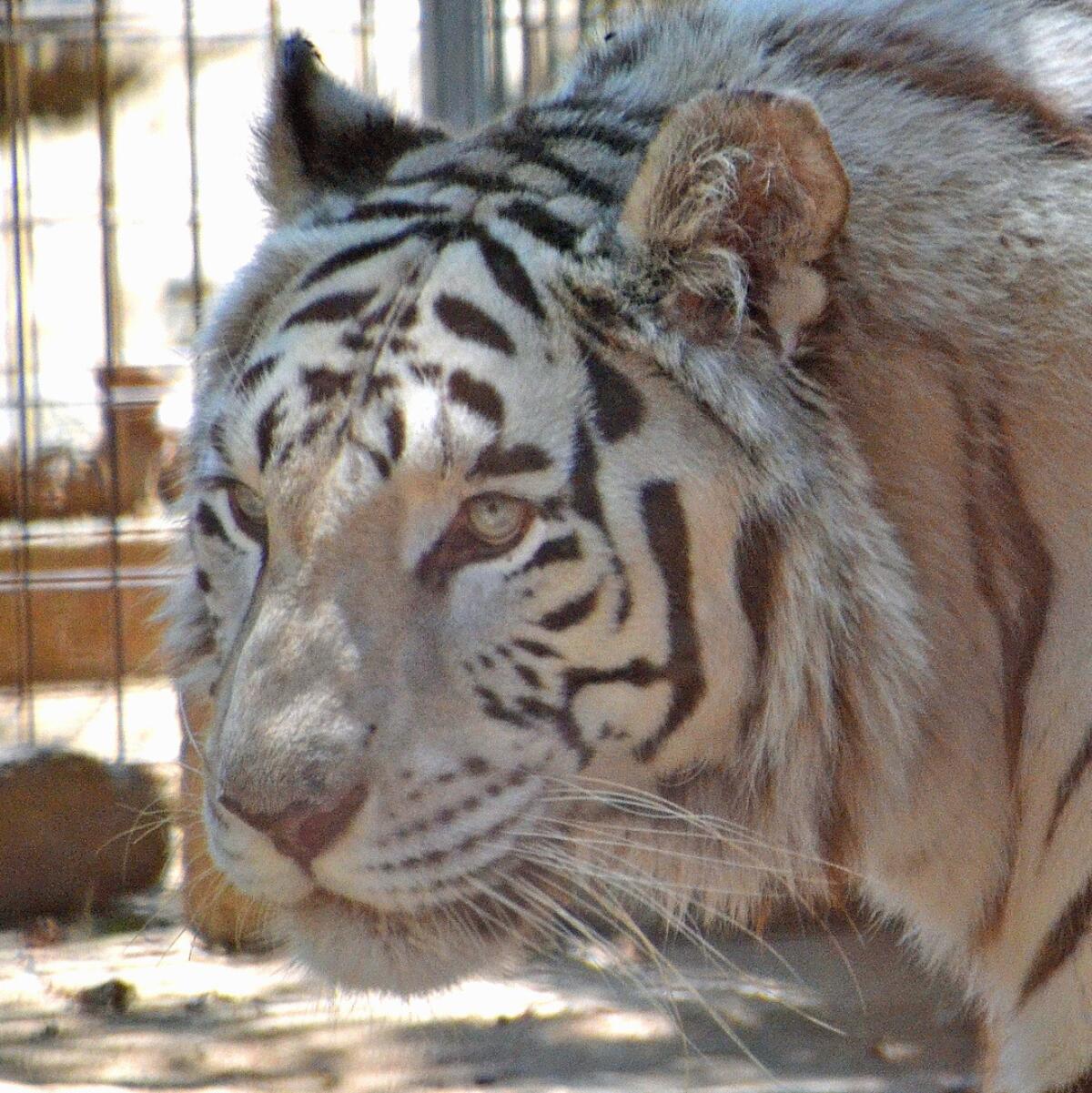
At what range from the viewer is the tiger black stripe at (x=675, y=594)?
5.61ft

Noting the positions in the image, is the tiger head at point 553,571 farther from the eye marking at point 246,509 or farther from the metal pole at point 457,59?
the metal pole at point 457,59

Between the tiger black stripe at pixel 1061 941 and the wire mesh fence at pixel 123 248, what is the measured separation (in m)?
1.20

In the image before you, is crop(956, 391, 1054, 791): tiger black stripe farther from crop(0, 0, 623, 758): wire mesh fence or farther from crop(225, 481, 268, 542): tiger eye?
crop(0, 0, 623, 758): wire mesh fence

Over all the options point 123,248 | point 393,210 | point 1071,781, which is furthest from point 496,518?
point 123,248

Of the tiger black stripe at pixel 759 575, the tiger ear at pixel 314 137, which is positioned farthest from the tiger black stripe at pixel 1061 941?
the tiger ear at pixel 314 137

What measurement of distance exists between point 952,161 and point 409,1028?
1878mm

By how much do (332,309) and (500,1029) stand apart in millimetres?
1628

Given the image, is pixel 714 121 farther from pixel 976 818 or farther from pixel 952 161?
pixel 976 818

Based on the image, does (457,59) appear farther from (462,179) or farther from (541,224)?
(541,224)

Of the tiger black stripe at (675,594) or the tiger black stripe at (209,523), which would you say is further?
the tiger black stripe at (209,523)

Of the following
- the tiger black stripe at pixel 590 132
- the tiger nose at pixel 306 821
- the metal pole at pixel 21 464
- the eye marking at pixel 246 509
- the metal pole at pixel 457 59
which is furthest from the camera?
the metal pole at pixel 21 464

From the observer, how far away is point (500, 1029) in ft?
9.86

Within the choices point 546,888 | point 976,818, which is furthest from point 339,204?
point 976,818

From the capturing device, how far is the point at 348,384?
1.72 meters
